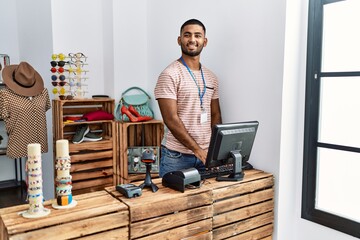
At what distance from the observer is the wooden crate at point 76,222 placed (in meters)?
1.33

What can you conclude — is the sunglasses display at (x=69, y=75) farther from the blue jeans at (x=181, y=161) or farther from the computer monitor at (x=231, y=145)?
the computer monitor at (x=231, y=145)

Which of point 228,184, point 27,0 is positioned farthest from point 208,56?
point 27,0

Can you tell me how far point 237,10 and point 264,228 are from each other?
1.51 meters

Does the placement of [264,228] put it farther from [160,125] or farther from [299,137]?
[160,125]

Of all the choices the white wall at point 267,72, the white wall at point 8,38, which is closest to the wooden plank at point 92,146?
the white wall at point 267,72

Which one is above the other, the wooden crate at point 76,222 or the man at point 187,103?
the man at point 187,103

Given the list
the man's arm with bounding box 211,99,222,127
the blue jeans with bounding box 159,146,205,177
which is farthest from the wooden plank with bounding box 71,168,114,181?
the man's arm with bounding box 211,99,222,127

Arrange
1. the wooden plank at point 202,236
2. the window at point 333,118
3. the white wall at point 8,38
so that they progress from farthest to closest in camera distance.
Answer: the white wall at point 8,38 → the window at point 333,118 → the wooden plank at point 202,236

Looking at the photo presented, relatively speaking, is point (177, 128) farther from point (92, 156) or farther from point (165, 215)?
point (92, 156)

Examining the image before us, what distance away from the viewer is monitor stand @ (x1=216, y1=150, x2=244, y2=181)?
196 cm

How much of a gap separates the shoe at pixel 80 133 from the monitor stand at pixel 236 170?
1756 millimetres

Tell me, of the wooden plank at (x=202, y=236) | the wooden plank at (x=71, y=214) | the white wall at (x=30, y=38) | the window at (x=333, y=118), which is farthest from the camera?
the white wall at (x=30, y=38)

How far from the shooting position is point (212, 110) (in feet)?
8.21

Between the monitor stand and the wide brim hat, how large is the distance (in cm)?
225
